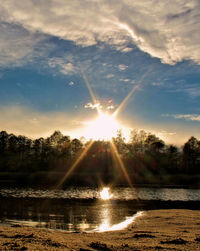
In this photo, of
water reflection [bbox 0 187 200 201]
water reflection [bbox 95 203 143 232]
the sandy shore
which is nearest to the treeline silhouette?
water reflection [bbox 0 187 200 201]

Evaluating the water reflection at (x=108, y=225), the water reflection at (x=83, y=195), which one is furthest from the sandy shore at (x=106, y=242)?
the water reflection at (x=83, y=195)

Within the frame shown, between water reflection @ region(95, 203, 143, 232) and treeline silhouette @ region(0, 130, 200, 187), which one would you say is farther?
treeline silhouette @ region(0, 130, 200, 187)

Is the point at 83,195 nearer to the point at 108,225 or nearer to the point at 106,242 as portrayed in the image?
the point at 108,225

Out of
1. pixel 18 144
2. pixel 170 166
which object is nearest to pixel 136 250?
pixel 170 166

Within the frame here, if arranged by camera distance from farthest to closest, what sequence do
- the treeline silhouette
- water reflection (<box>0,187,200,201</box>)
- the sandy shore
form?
1. the treeline silhouette
2. water reflection (<box>0,187,200,201</box>)
3. the sandy shore

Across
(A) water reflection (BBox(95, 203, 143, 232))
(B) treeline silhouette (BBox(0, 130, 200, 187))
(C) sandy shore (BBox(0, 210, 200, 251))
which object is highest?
(B) treeline silhouette (BBox(0, 130, 200, 187))

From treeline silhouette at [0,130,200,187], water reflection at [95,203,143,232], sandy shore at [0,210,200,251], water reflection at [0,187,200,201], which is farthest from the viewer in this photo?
treeline silhouette at [0,130,200,187]

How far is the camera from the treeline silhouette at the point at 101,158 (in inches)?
4441

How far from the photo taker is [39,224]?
19.8m

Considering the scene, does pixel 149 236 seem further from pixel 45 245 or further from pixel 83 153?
pixel 83 153

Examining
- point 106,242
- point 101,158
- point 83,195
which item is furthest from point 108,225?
point 101,158

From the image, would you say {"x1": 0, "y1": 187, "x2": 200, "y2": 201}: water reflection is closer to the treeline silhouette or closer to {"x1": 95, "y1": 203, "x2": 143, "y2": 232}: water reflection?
{"x1": 95, "y1": 203, "x2": 143, "y2": 232}: water reflection

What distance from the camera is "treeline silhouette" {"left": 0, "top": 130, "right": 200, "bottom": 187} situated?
11281 centimetres

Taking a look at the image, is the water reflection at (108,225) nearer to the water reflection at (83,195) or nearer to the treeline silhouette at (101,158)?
the water reflection at (83,195)
